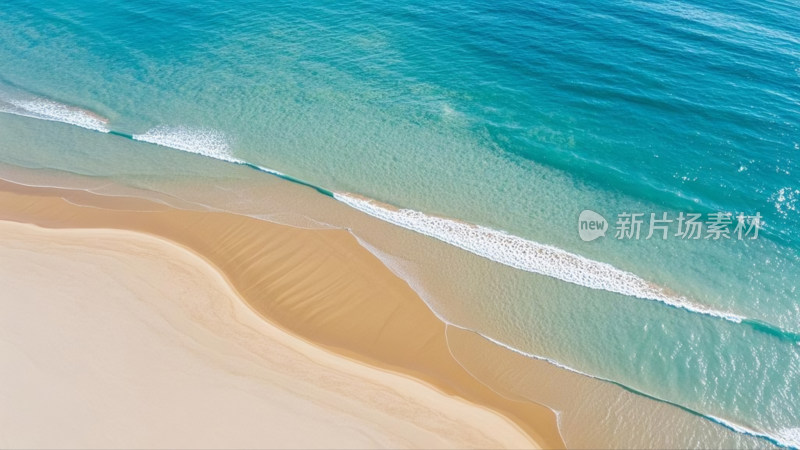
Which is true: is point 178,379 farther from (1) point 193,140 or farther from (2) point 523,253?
(1) point 193,140

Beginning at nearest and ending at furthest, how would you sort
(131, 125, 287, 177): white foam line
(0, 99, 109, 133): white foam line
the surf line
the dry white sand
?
1. the dry white sand
2. the surf line
3. (131, 125, 287, 177): white foam line
4. (0, 99, 109, 133): white foam line

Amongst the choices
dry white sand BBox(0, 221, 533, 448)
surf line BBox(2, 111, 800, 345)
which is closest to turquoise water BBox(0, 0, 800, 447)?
surf line BBox(2, 111, 800, 345)

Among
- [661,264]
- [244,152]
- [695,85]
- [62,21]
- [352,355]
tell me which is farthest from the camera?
[62,21]

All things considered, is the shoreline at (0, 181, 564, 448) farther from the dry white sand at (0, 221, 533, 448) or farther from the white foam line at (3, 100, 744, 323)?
the white foam line at (3, 100, 744, 323)

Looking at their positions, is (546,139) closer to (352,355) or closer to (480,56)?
(480,56)

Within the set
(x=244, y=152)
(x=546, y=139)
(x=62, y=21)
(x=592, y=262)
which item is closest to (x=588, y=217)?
(x=592, y=262)
